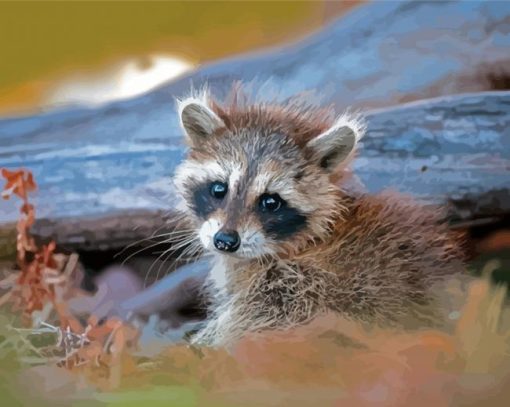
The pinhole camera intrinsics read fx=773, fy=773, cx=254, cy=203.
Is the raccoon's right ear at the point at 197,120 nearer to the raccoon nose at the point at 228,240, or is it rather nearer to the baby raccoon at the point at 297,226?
the baby raccoon at the point at 297,226

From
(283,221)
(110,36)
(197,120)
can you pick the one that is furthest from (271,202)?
(110,36)

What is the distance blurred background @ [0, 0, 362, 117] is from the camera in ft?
3.78

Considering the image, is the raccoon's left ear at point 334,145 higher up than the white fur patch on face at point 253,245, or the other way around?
the raccoon's left ear at point 334,145

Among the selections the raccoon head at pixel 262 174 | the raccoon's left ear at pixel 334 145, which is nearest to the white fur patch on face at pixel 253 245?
the raccoon head at pixel 262 174

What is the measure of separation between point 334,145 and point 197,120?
20 centimetres

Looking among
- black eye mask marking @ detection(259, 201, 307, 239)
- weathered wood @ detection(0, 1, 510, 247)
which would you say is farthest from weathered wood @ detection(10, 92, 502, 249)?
black eye mask marking @ detection(259, 201, 307, 239)

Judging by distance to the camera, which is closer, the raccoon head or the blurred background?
the raccoon head

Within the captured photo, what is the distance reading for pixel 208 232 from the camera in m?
1.06

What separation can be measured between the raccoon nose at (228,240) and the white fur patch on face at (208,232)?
0.05ft

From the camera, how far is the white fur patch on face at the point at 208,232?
3.45 feet

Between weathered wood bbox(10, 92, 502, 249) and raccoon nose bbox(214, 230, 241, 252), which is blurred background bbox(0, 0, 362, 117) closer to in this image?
weathered wood bbox(10, 92, 502, 249)

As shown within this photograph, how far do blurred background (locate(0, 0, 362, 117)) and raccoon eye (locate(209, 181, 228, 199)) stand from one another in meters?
0.19

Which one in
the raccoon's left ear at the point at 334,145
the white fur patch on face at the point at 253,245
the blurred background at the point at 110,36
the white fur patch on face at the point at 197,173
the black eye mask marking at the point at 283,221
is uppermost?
the blurred background at the point at 110,36

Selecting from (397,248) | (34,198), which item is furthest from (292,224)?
(34,198)
